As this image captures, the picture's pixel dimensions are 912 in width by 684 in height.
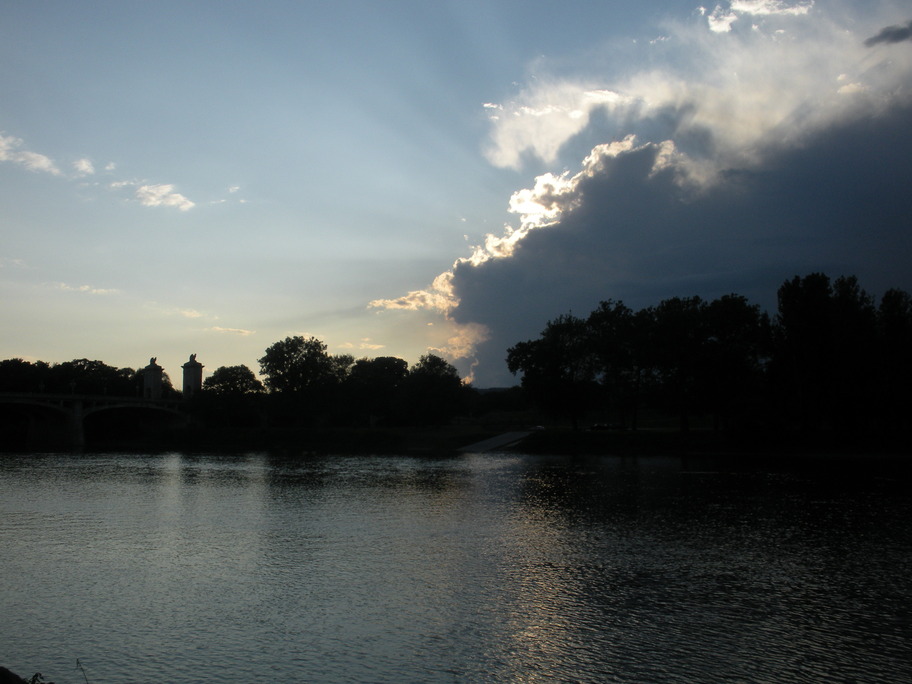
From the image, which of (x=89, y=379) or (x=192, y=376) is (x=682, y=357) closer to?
(x=192, y=376)

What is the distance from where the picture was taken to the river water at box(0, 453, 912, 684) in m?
11.1

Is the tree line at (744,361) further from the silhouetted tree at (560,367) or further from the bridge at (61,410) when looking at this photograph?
the bridge at (61,410)

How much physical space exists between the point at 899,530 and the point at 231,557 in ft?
72.2

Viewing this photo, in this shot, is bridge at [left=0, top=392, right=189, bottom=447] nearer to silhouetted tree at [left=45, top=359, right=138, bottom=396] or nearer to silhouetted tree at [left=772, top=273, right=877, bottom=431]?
silhouetted tree at [left=45, top=359, right=138, bottom=396]

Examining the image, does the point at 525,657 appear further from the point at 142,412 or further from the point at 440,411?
the point at 142,412

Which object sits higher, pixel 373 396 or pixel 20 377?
pixel 20 377

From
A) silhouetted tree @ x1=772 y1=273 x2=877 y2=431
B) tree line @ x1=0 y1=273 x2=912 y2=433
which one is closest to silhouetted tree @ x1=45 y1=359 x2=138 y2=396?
tree line @ x1=0 y1=273 x2=912 y2=433

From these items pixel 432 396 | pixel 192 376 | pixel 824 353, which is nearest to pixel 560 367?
pixel 432 396

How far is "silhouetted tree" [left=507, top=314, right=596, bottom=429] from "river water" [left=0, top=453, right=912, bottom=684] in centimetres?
5314

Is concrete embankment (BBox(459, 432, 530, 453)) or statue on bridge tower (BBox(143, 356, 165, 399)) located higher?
statue on bridge tower (BBox(143, 356, 165, 399))

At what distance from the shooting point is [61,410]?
110m

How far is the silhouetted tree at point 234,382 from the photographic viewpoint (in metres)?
132

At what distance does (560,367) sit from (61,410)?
7852cm

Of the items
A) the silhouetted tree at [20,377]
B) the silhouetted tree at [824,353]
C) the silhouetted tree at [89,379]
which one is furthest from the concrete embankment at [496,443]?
the silhouetted tree at [20,377]
